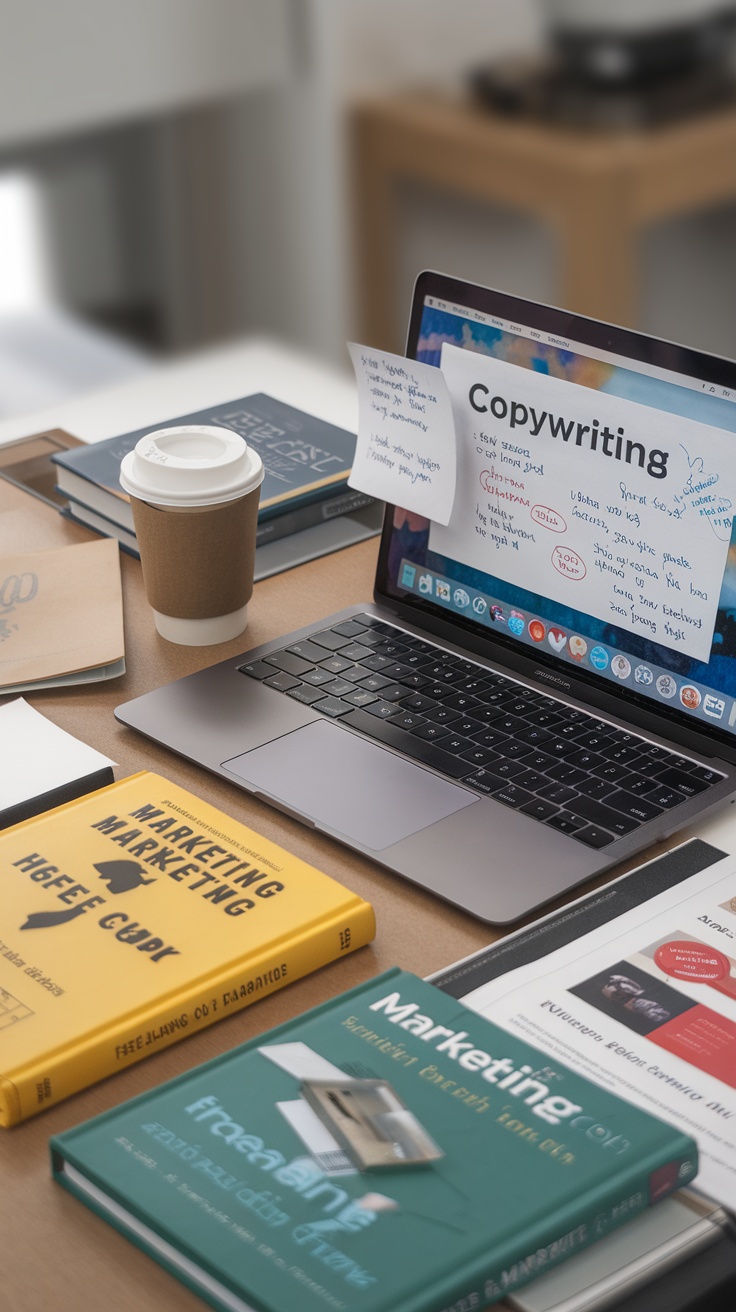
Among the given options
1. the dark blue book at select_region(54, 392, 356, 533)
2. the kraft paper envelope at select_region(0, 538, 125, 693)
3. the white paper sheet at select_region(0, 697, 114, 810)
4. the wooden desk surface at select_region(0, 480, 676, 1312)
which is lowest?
the wooden desk surface at select_region(0, 480, 676, 1312)

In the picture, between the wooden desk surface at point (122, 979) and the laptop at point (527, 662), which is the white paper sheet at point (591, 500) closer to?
the laptop at point (527, 662)

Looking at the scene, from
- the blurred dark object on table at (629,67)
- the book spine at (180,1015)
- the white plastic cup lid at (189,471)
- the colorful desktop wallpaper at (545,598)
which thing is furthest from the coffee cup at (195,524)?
the blurred dark object on table at (629,67)

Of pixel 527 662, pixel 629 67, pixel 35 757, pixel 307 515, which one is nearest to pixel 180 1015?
pixel 35 757

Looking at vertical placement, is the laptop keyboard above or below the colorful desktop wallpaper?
below

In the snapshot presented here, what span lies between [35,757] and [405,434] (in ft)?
1.09

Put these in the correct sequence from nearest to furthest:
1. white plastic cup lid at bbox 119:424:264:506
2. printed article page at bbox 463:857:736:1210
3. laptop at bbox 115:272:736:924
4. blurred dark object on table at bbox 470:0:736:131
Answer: printed article page at bbox 463:857:736:1210 → laptop at bbox 115:272:736:924 → white plastic cup lid at bbox 119:424:264:506 → blurred dark object on table at bbox 470:0:736:131

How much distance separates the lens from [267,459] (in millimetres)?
1265

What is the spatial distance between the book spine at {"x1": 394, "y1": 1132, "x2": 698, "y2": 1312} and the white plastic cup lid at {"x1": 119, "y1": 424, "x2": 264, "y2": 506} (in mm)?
539

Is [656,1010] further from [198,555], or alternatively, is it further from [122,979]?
[198,555]

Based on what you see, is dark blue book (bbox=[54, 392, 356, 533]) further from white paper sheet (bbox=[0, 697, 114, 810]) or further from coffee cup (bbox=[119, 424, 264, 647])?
white paper sheet (bbox=[0, 697, 114, 810])

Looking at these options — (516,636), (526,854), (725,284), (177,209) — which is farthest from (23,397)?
(526,854)

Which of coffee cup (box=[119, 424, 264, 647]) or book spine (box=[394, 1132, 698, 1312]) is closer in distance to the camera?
book spine (box=[394, 1132, 698, 1312])

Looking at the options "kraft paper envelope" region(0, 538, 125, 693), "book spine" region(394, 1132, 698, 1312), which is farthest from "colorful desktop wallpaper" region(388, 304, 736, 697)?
"book spine" region(394, 1132, 698, 1312)

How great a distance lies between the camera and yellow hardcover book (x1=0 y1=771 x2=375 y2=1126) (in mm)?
709
